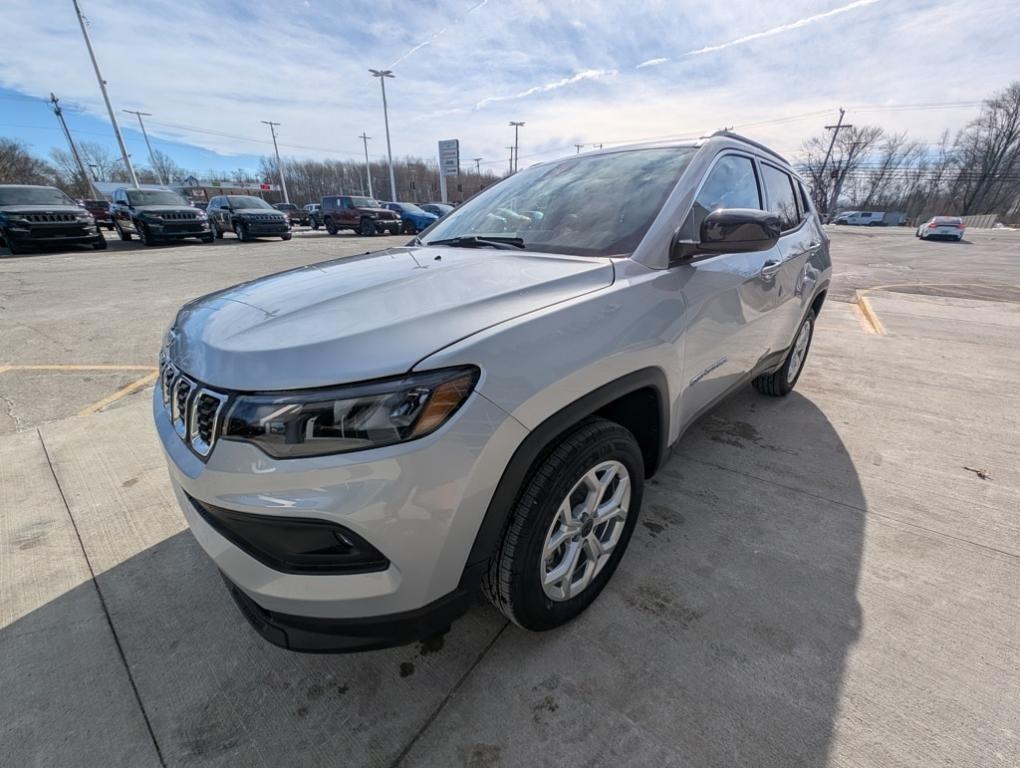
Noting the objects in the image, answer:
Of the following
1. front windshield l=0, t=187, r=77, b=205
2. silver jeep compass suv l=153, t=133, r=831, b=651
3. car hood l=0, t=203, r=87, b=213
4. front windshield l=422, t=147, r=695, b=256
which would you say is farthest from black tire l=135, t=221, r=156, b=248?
silver jeep compass suv l=153, t=133, r=831, b=651

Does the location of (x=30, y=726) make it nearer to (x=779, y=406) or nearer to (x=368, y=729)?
(x=368, y=729)

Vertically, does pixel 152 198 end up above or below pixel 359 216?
above

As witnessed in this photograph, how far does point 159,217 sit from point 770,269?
59.8ft

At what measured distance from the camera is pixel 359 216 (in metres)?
23.3

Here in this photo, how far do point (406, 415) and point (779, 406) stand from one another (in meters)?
3.57

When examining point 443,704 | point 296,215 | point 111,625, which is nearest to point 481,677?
point 443,704

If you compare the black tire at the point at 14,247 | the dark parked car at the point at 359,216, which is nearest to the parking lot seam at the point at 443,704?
the black tire at the point at 14,247

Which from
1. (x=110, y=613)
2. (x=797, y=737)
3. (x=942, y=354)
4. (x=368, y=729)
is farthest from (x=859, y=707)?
(x=942, y=354)

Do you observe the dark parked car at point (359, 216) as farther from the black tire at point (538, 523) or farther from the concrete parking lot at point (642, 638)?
the black tire at point (538, 523)

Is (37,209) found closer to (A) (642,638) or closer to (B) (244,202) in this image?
(B) (244,202)

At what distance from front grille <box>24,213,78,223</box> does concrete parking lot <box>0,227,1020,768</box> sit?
42.6ft

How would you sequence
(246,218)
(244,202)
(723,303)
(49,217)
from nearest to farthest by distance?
(723,303)
(49,217)
(246,218)
(244,202)

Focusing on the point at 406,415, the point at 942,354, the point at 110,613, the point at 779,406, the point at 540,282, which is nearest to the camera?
the point at 406,415

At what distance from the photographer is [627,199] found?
216cm
